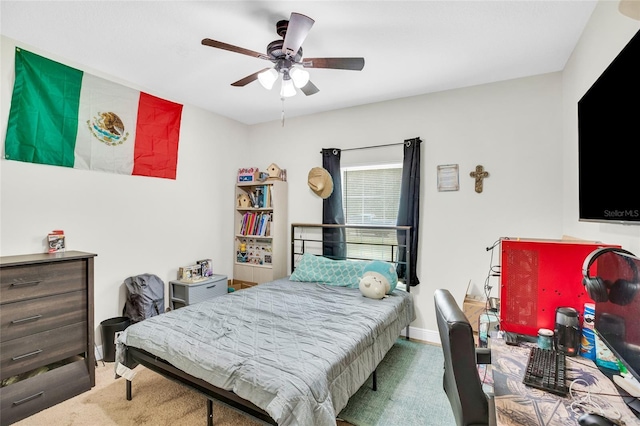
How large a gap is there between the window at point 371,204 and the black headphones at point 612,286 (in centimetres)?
227

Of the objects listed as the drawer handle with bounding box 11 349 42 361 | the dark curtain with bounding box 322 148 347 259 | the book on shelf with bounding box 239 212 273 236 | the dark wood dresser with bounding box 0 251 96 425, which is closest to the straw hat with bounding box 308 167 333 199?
the dark curtain with bounding box 322 148 347 259

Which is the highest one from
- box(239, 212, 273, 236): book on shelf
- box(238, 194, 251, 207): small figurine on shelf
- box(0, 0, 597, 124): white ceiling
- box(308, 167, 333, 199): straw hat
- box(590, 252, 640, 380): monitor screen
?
box(0, 0, 597, 124): white ceiling

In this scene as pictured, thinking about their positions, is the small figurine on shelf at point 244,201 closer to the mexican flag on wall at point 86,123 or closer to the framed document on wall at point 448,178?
the mexican flag on wall at point 86,123

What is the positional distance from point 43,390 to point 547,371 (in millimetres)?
3057

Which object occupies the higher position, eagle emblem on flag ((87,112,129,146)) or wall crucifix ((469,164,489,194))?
eagle emblem on flag ((87,112,129,146))

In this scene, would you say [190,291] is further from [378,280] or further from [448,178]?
[448,178]

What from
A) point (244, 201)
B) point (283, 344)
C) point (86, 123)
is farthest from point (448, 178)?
point (86, 123)

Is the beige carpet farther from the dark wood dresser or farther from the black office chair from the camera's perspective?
the black office chair

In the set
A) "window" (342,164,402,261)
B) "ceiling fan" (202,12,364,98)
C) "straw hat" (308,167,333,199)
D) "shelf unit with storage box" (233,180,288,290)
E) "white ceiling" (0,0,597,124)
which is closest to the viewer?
"ceiling fan" (202,12,364,98)

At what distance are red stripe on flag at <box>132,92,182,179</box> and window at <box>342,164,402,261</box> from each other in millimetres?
2075

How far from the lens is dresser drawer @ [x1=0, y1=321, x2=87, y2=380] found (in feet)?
6.37

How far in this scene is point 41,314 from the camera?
2.11 metres

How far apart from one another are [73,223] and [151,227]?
2.36 feet

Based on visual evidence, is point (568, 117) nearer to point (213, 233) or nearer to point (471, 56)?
point (471, 56)
